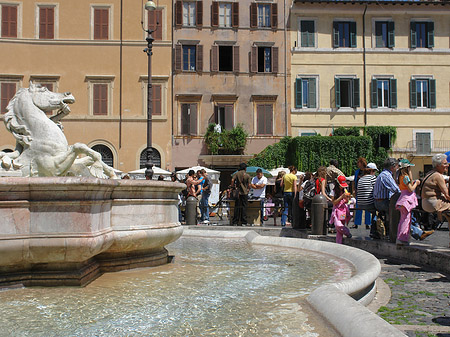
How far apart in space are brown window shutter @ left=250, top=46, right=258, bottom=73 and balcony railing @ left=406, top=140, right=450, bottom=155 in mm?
10046

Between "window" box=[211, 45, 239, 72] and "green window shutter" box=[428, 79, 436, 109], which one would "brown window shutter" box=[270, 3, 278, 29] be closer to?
"window" box=[211, 45, 239, 72]

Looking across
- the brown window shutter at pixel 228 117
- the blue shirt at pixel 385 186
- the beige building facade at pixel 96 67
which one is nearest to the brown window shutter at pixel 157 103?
the beige building facade at pixel 96 67

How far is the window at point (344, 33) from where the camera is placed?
32.0m

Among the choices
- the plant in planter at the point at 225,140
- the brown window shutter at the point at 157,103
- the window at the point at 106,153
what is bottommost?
the window at the point at 106,153

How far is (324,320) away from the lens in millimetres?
3562

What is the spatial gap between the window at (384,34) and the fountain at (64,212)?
28553 millimetres

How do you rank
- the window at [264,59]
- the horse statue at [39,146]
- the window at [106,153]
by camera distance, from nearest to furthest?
1. the horse statue at [39,146]
2. the window at [106,153]
3. the window at [264,59]

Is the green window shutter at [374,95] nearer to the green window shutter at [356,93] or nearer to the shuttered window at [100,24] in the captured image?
the green window shutter at [356,93]

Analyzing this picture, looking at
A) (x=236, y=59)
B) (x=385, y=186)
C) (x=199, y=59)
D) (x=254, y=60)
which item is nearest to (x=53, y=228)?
(x=385, y=186)

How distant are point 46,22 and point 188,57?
324 inches

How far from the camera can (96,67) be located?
3072 centimetres

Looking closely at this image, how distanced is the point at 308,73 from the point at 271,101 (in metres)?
2.82

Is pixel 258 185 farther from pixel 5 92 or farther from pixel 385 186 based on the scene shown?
pixel 5 92

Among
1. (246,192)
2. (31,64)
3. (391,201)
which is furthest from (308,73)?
(391,201)
